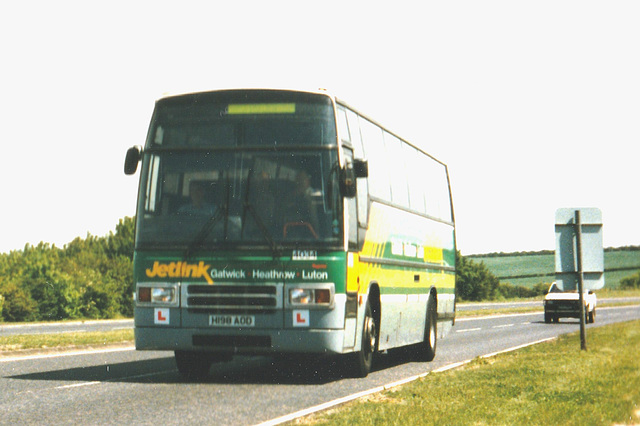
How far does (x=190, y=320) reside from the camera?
12836 mm

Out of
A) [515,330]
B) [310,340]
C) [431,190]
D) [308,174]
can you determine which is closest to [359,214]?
[308,174]

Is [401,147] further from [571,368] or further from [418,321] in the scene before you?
[571,368]

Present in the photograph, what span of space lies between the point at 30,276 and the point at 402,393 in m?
46.2

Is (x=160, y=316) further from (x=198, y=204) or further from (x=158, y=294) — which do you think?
(x=198, y=204)

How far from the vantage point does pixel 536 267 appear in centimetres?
10350

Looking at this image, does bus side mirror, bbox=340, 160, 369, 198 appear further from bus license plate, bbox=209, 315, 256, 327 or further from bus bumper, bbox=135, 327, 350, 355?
bus license plate, bbox=209, 315, 256, 327

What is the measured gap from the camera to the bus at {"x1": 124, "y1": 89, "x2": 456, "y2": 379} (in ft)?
41.7

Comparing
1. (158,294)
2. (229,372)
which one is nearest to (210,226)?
(158,294)

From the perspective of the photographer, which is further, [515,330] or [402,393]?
[515,330]

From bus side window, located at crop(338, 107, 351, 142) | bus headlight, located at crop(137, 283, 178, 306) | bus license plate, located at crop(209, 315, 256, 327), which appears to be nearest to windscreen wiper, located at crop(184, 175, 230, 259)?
bus headlight, located at crop(137, 283, 178, 306)

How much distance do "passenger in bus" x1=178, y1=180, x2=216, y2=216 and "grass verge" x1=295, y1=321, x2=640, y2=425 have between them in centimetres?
331

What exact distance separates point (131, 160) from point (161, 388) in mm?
2971

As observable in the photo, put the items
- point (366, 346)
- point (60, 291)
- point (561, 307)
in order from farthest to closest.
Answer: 1. point (60, 291)
2. point (561, 307)
3. point (366, 346)

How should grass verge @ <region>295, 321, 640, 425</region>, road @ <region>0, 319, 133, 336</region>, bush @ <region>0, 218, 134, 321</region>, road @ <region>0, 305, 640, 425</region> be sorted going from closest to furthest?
grass verge @ <region>295, 321, 640, 425</region> < road @ <region>0, 305, 640, 425</region> < road @ <region>0, 319, 133, 336</region> < bush @ <region>0, 218, 134, 321</region>
